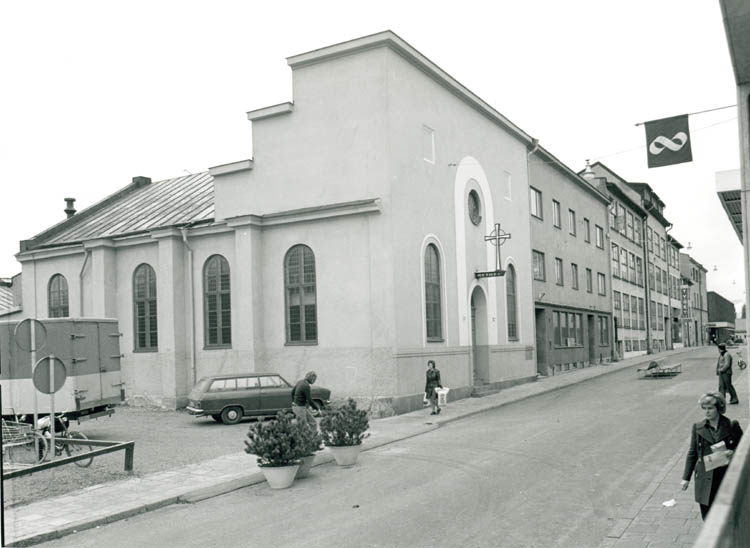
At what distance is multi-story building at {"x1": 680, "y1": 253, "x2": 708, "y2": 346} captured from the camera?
8089 cm

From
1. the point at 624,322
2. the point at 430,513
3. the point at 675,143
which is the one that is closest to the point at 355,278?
A: the point at 675,143

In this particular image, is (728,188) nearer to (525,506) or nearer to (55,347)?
(525,506)

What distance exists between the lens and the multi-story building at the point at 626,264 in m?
48.1

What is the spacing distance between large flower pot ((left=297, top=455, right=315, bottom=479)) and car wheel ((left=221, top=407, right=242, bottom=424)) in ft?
26.8

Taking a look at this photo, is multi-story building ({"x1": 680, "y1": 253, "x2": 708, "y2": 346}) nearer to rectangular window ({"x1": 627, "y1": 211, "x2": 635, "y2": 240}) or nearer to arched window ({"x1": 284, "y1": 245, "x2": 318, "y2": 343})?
rectangular window ({"x1": 627, "y1": 211, "x2": 635, "y2": 240})

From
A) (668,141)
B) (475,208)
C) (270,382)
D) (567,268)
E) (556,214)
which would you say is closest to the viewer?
(668,141)

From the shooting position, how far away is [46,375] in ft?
36.3

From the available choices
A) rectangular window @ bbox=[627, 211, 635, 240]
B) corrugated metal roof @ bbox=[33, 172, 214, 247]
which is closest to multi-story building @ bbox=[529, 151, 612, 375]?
rectangular window @ bbox=[627, 211, 635, 240]

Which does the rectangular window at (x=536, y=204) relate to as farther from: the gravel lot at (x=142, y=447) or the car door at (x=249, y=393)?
the gravel lot at (x=142, y=447)

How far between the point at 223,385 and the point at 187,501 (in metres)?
9.38

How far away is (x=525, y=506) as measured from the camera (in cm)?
913

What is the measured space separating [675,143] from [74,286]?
23219 mm

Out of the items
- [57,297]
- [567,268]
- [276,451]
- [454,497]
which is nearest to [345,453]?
[276,451]

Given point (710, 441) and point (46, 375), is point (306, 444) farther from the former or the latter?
point (710, 441)
